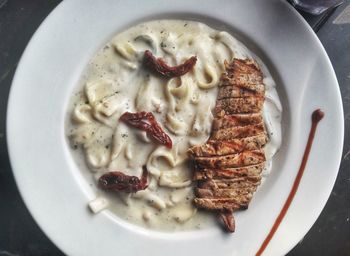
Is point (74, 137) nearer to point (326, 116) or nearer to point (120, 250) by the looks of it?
point (120, 250)

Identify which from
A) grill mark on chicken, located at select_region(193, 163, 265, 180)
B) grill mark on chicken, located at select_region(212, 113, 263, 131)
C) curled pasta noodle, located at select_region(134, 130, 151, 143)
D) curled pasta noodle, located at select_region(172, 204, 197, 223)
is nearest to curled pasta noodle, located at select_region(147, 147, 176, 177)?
curled pasta noodle, located at select_region(134, 130, 151, 143)

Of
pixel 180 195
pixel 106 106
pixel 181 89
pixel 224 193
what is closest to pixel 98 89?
pixel 106 106

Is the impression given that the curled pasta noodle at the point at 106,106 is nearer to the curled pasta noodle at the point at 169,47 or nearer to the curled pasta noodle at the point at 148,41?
the curled pasta noodle at the point at 148,41

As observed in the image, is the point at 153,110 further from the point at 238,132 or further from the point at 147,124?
the point at 238,132

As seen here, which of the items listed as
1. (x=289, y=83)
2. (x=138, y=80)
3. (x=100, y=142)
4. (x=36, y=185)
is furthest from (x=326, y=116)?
(x=36, y=185)

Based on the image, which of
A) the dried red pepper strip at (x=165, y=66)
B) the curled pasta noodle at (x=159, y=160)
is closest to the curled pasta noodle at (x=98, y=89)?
the dried red pepper strip at (x=165, y=66)

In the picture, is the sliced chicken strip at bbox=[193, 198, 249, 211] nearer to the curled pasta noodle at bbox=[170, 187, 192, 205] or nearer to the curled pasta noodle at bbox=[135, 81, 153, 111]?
the curled pasta noodle at bbox=[170, 187, 192, 205]
